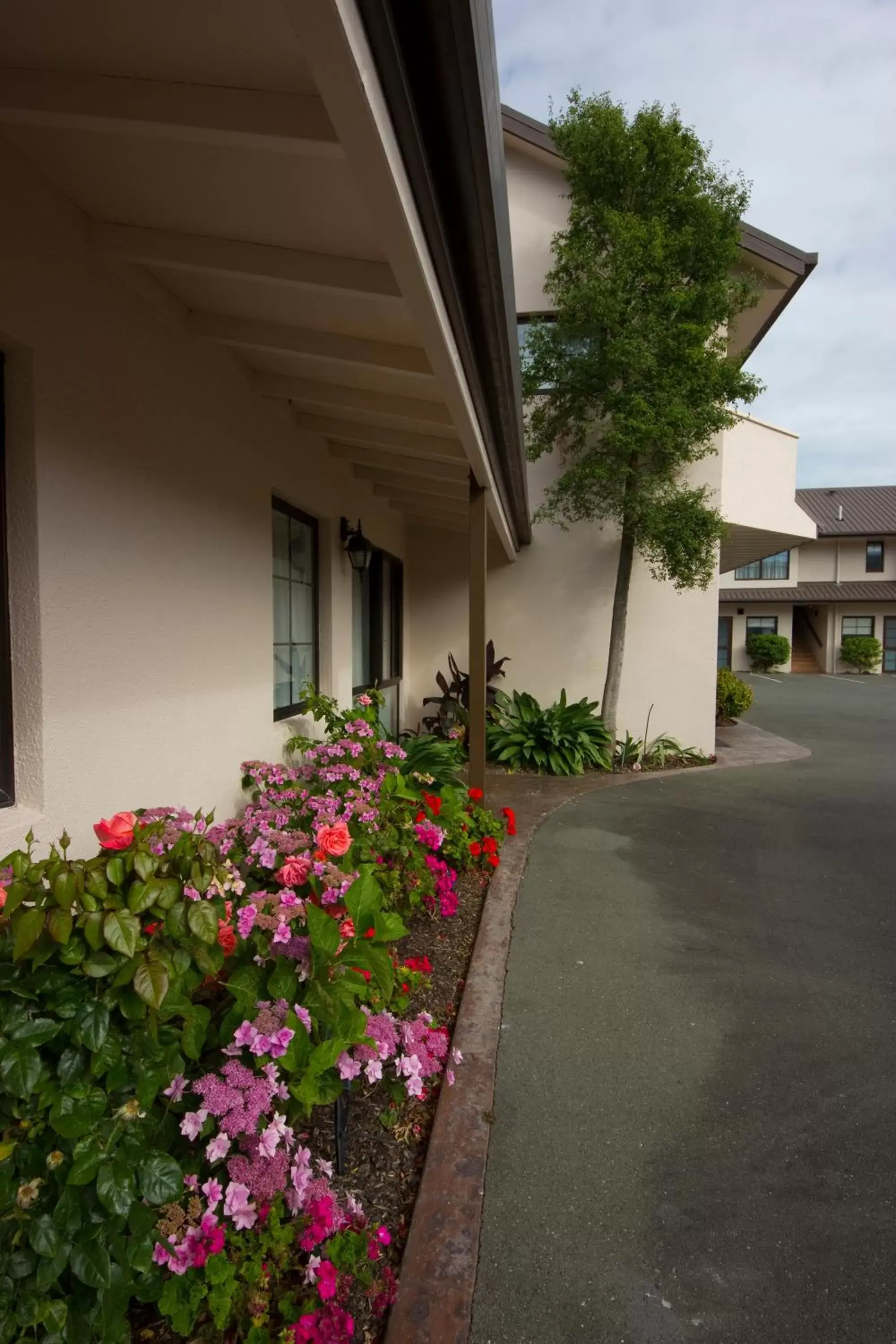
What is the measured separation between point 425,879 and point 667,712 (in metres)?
5.75

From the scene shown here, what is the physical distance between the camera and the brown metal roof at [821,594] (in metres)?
25.3

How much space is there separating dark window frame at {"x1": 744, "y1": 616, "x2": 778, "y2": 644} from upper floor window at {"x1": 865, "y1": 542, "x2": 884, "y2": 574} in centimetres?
423

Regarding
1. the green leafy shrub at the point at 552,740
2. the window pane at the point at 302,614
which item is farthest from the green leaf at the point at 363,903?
the green leafy shrub at the point at 552,740

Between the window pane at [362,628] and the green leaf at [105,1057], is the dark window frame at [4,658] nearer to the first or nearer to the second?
the green leaf at [105,1057]

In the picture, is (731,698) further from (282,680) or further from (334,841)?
(334,841)

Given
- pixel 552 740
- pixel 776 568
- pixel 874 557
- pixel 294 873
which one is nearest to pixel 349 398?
pixel 294 873

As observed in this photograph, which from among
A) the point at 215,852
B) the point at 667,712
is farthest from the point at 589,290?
the point at 215,852

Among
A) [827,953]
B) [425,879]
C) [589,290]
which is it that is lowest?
[827,953]

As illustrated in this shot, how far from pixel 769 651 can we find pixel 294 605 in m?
24.4

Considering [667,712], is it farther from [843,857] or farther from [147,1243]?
[147,1243]

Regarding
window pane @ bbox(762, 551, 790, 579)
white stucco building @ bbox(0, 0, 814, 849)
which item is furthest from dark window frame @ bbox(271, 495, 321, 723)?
window pane @ bbox(762, 551, 790, 579)

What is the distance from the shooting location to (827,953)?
326 cm

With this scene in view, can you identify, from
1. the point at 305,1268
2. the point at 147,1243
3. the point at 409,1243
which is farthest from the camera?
the point at 409,1243

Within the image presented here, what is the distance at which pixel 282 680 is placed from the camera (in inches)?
175
